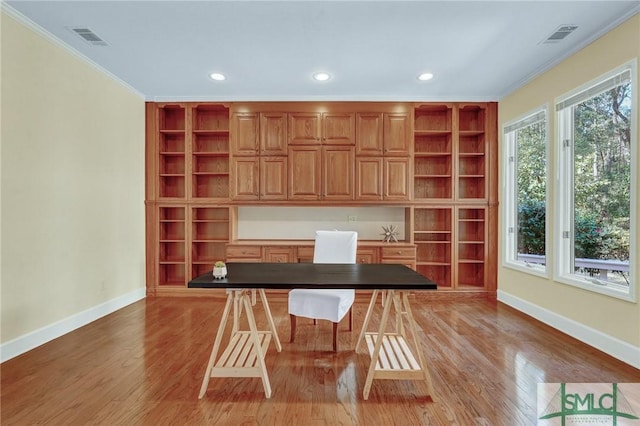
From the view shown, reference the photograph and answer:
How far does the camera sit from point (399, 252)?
4316 millimetres

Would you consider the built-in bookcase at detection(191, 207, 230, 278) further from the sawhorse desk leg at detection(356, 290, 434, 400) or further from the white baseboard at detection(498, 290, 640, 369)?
the white baseboard at detection(498, 290, 640, 369)

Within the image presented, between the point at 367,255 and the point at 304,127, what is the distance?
1935 millimetres

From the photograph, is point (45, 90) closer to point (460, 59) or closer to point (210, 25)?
point (210, 25)

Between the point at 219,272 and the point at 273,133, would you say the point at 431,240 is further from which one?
the point at 219,272

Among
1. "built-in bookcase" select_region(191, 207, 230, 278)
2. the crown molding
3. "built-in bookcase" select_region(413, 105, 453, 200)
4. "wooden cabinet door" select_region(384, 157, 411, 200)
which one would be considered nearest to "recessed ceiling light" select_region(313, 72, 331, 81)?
"wooden cabinet door" select_region(384, 157, 411, 200)

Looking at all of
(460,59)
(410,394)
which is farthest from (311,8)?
(410,394)

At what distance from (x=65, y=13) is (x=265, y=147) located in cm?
236

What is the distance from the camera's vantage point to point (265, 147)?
4.44 m

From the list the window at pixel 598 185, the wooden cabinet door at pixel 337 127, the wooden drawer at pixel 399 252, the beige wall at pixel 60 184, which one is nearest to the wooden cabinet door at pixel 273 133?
the wooden cabinet door at pixel 337 127

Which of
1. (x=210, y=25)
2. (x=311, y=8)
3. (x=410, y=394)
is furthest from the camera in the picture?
(x=210, y=25)

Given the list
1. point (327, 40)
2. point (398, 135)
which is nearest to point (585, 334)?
point (398, 135)

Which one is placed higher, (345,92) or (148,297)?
(345,92)

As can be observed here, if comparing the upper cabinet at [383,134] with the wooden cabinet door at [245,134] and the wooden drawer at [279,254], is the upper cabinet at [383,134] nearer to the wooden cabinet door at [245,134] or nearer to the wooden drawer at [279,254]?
the wooden cabinet door at [245,134]

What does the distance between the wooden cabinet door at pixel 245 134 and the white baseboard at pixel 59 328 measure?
2348 millimetres
